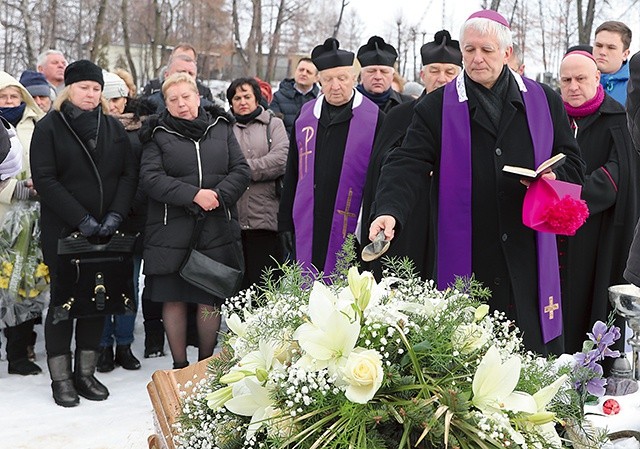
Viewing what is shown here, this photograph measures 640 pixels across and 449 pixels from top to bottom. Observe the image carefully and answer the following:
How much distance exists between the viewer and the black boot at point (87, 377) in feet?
17.3

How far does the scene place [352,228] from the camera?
532 cm

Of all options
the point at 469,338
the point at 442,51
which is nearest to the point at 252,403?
the point at 469,338

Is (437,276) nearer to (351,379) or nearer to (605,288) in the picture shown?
(605,288)

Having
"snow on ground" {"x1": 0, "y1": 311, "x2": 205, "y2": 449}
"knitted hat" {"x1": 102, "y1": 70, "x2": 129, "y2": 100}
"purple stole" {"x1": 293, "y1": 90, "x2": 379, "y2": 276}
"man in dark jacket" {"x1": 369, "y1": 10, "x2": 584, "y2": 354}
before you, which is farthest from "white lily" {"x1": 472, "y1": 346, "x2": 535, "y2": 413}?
"knitted hat" {"x1": 102, "y1": 70, "x2": 129, "y2": 100}

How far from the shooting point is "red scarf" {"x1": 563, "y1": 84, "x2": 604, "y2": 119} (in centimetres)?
495

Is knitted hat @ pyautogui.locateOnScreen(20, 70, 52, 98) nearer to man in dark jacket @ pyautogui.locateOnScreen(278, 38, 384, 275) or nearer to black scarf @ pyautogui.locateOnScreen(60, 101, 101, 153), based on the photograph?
black scarf @ pyautogui.locateOnScreen(60, 101, 101, 153)

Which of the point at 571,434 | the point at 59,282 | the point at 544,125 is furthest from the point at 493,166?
the point at 59,282

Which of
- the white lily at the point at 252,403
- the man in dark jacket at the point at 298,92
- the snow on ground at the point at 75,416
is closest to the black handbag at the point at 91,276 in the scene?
the snow on ground at the point at 75,416

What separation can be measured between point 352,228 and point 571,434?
3411 millimetres

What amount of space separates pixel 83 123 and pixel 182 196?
0.74 metres

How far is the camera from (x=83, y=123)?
5.25 metres

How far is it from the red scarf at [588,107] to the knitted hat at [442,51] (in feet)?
2.68

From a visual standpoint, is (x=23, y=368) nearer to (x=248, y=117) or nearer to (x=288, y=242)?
(x=288, y=242)

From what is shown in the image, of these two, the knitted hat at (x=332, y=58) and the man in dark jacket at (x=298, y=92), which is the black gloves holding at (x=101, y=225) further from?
the man in dark jacket at (x=298, y=92)
